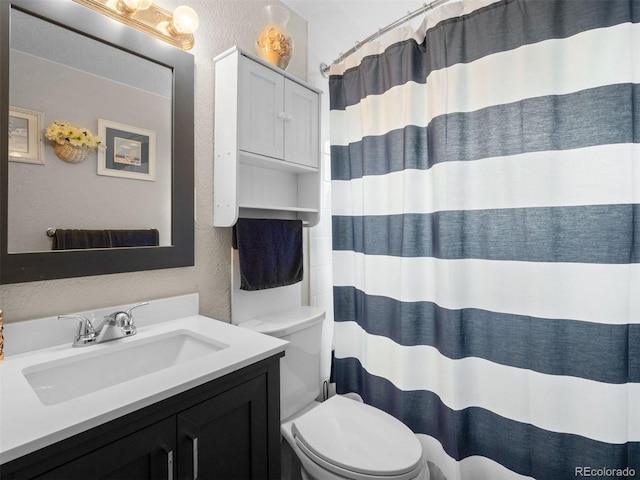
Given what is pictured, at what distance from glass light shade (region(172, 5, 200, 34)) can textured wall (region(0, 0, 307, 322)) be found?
95mm

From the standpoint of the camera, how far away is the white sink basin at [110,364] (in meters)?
0.86

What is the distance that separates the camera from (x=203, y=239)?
4.41 feet

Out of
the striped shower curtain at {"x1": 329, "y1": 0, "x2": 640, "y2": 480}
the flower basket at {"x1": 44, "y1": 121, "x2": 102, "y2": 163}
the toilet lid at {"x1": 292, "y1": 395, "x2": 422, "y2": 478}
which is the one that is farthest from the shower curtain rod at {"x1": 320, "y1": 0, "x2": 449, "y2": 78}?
the toilet lid at {"x1": 292, "y1": 395, "x2": 422, "y2": 478}

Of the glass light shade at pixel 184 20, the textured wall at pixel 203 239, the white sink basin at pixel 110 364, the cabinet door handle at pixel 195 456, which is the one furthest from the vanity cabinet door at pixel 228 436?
the glass light shade at pixel 184 20

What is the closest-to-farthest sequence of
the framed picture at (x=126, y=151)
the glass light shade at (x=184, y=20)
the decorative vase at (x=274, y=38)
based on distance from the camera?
the framed picture at (x=126, y=151)
the glass light shade at (x=184, y=20)
the decorative vase at (x=274, y=38)

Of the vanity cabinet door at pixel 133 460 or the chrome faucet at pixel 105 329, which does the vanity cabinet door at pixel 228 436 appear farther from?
the chrome faucet at pixel 105 329

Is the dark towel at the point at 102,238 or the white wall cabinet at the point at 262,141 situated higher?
the white wall cabinet at the point at 262,141

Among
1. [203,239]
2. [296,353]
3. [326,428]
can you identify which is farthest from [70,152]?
[326,428]

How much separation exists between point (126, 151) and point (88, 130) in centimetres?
12

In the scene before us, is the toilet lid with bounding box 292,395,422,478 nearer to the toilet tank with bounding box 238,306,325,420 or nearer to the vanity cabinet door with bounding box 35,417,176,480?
the toilet tank with bounding box 238,306,325,420

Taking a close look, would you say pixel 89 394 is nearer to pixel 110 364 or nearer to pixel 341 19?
pixel 110 364

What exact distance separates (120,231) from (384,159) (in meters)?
1.15

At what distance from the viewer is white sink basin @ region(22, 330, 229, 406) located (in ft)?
2.81

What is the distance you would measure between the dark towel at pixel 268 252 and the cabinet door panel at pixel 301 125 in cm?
32
